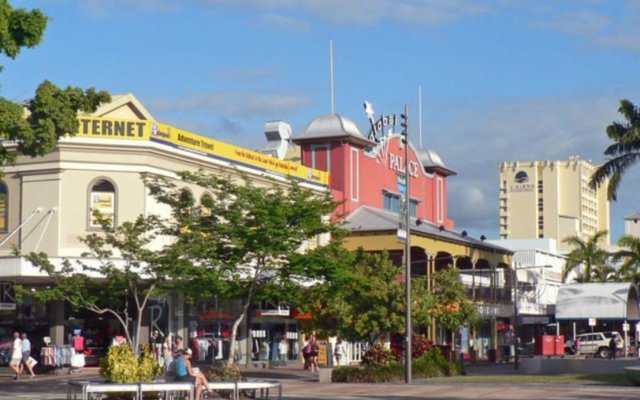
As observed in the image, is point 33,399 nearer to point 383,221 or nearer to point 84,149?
point 84,149

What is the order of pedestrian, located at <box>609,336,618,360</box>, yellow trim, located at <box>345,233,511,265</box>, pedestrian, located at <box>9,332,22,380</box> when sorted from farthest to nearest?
pedestrian, located at <box>609,336,618,360</box> < yellow trim, located at <box>345,233,511,265</box> < pedestrian, located at <box>9,332,22,380</box>

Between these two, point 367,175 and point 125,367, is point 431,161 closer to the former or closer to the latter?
point 367,175

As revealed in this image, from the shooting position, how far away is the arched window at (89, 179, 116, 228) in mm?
49219

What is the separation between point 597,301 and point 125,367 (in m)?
53.3

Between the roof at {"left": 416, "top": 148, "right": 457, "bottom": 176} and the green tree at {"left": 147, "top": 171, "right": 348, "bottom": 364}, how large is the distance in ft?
112

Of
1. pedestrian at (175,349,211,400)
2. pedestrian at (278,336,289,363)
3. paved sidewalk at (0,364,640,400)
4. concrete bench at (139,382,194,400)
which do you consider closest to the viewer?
concrete bench at (139,382,194,400)

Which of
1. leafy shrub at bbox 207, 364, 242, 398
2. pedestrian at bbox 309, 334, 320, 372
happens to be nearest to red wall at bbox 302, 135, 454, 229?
pedestrian at bbox 309, 334, 320, 372

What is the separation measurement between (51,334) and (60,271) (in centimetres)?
716

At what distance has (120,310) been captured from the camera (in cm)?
5153

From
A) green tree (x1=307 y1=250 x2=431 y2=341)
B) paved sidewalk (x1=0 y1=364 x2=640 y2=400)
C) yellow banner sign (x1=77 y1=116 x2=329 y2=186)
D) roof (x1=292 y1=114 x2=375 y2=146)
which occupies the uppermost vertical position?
roof (x1=292 y1=114 x2=375 y2=146)

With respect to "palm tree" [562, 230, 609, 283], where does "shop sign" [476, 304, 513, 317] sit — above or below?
below

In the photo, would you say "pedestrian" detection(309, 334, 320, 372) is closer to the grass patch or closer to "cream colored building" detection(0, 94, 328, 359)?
"cream colored building" detection(0, 94, 328, 359)

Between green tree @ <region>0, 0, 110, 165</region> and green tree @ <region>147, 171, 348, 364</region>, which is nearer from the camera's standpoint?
green tree @ <region>0, 0, 110, 165</region>

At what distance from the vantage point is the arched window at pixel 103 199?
4922 cm
